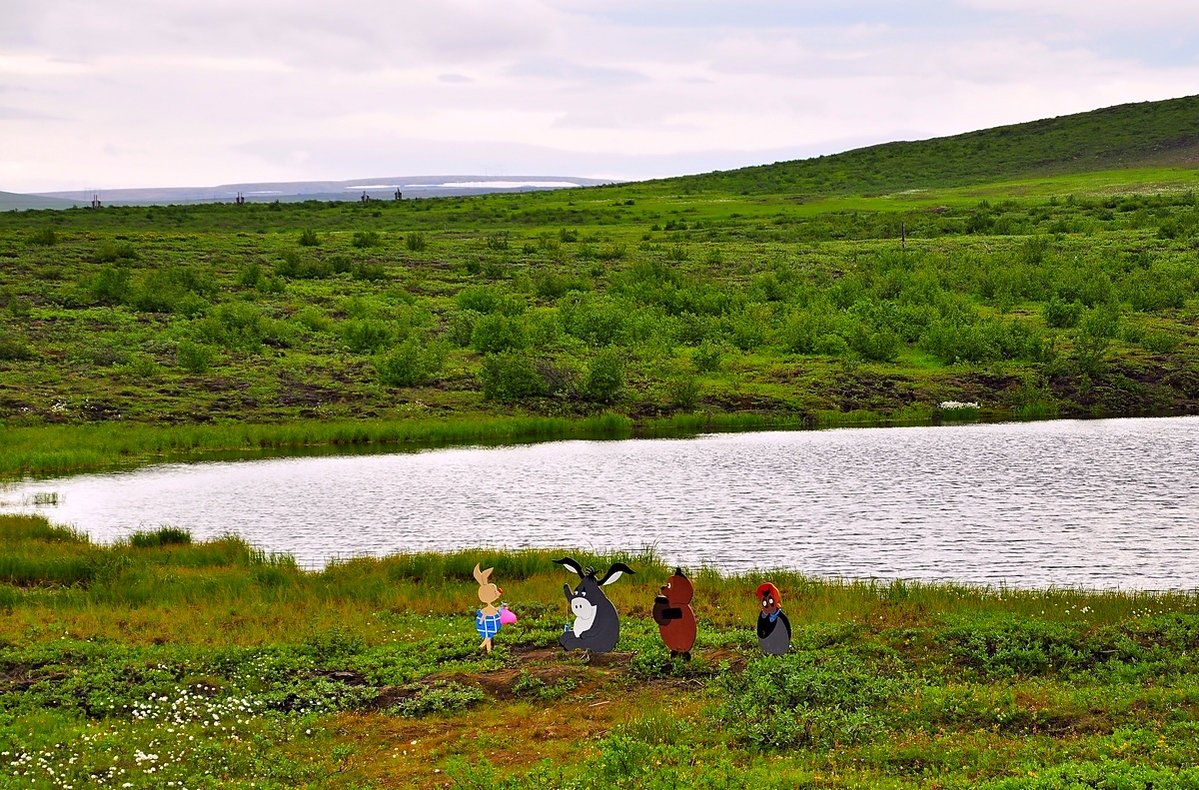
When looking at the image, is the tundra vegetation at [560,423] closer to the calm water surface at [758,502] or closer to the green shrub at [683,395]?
the green shrub at [683,395]

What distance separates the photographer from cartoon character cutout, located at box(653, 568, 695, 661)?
17.0m

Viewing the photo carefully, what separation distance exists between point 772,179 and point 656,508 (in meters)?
156

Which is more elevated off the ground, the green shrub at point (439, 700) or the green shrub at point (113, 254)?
the green shrub at point (113, 254)

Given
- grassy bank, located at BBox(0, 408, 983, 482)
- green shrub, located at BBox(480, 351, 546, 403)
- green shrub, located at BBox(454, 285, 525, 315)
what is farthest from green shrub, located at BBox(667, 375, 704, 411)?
green shrub, located at BBox(454, 285, 525, 315)

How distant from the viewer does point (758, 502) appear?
116ft

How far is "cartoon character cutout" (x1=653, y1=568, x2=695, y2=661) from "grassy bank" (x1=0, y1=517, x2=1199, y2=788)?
34 cm

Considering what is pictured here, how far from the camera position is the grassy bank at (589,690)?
13727 mm

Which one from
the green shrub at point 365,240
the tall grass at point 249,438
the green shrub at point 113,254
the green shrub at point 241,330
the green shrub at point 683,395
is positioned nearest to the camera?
Answer: the tall grass at point 249,438

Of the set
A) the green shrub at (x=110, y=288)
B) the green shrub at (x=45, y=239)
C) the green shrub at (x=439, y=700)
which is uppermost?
the green shrub at (x=45, y=239)

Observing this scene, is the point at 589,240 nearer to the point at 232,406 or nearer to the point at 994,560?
the point at 232,406

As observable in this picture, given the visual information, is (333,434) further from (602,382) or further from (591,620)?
(591,620)

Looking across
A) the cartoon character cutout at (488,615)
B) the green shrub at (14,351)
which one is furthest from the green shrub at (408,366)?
the cartoon character cutout at (488,615)

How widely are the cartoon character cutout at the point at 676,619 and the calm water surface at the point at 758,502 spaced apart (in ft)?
29.6

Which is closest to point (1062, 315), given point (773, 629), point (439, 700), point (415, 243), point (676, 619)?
point (415, 243)
